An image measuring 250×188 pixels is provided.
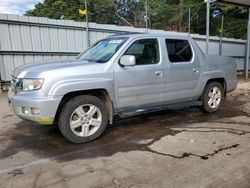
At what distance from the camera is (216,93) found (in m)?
6.57

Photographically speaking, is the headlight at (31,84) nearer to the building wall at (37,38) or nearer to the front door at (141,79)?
the front door at (141,79)

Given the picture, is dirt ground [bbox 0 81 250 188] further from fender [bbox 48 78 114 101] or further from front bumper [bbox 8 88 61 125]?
fender [bbox 48 78 114 101]

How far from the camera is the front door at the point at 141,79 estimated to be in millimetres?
4843

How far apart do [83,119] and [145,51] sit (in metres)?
1.81

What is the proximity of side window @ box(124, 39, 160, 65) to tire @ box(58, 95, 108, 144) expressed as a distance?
3.67ft

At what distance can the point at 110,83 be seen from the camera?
15.3ft

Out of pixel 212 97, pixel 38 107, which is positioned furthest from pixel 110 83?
pixel 212 97

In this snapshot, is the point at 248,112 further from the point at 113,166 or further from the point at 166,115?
the point at 113,166

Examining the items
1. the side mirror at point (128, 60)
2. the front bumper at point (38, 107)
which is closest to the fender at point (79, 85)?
the front bumper at point (38, 107)

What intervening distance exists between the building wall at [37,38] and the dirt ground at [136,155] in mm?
4378

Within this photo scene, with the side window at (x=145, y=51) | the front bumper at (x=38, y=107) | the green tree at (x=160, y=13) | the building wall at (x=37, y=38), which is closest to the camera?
the front bumper at (x=38, y=107)

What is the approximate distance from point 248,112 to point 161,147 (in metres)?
3.49

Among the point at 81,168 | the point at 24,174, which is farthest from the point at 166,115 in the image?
the point at 24,174

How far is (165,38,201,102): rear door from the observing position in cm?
551
